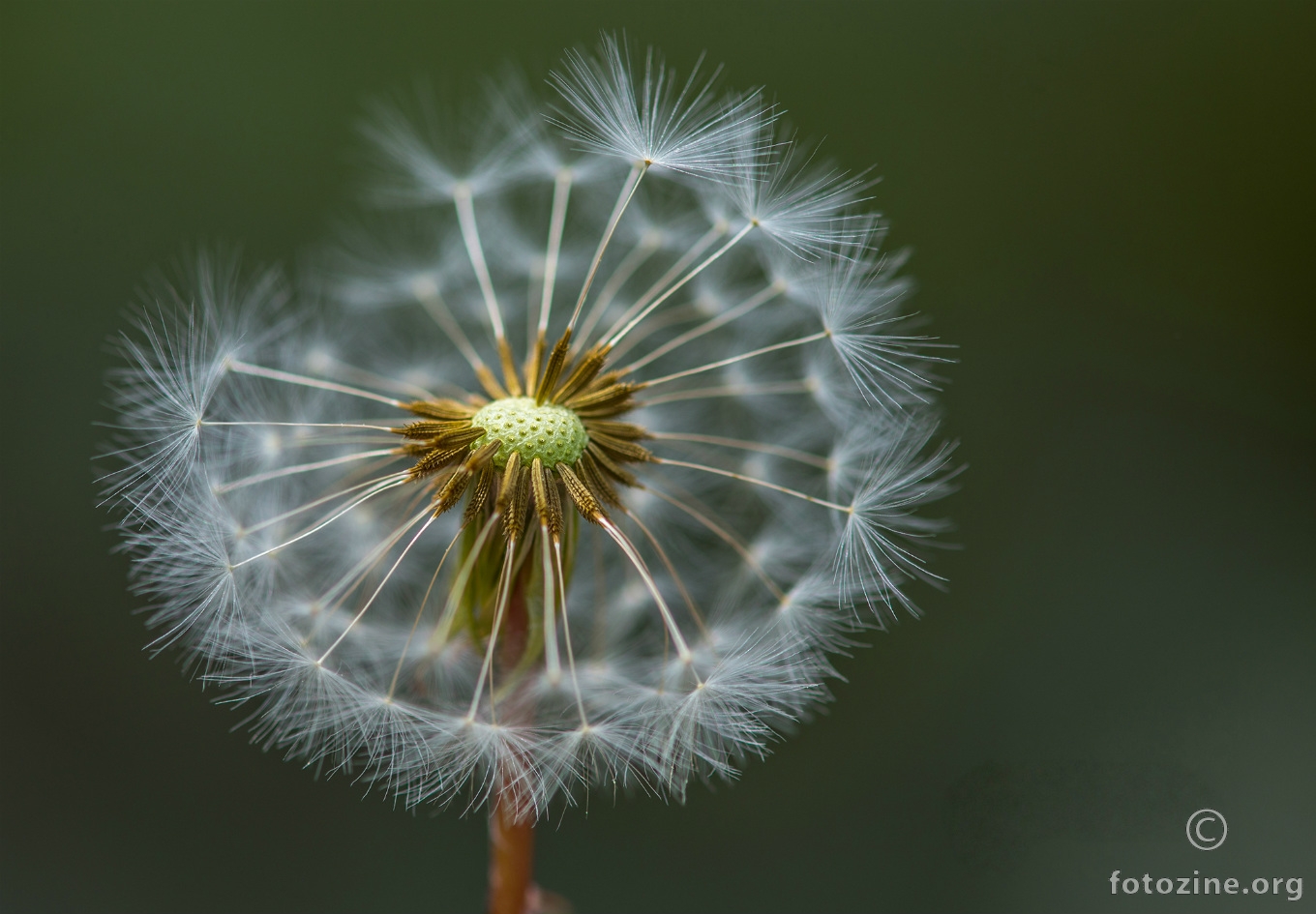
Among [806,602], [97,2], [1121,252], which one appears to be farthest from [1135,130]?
[97,2]

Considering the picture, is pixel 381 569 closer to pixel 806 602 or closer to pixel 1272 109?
pixel 806 602

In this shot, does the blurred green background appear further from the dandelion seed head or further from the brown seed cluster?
the brown seed cluster

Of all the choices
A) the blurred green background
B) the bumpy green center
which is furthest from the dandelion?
the blurred green background

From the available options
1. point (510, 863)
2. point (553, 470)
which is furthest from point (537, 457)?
point (510, 863)

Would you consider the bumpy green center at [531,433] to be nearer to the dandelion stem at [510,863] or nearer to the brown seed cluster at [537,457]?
the brown seed cluster at [537,457]

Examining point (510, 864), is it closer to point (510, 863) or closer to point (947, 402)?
point (510, 863)

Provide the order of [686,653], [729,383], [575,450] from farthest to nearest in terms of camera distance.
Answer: [729,383]
[686,653]
[575,450]
